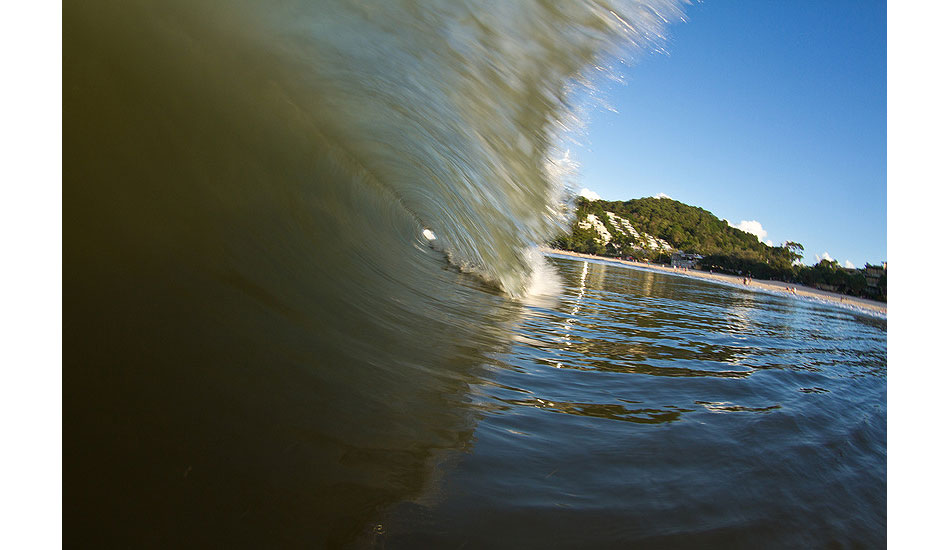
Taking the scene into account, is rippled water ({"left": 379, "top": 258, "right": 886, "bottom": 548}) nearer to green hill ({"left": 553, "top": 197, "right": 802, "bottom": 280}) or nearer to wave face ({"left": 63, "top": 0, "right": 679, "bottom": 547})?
wave face ({"left": 63, "top": 0, "right": 679, "bottom": 547})

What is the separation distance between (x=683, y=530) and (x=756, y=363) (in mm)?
4991

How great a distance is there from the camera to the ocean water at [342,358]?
1466 mm

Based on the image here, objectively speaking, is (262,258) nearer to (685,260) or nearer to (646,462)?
(646,462)

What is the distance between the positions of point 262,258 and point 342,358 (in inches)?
32.9

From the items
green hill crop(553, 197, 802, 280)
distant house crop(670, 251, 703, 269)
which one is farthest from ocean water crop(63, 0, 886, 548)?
distant house crop(670, 251, 703, 269)

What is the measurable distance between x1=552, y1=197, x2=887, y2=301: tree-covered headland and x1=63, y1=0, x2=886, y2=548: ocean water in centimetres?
4621

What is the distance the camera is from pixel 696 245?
80.5 m

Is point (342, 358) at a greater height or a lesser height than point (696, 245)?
lesser

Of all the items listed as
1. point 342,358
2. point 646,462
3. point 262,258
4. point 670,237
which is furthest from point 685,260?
point 342,358

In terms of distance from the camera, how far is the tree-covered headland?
2008 inches

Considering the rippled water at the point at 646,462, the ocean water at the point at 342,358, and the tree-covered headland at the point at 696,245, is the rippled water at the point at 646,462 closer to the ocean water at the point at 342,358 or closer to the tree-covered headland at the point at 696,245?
the ocean water at the point at 342,358

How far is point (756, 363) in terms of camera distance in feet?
19.5
